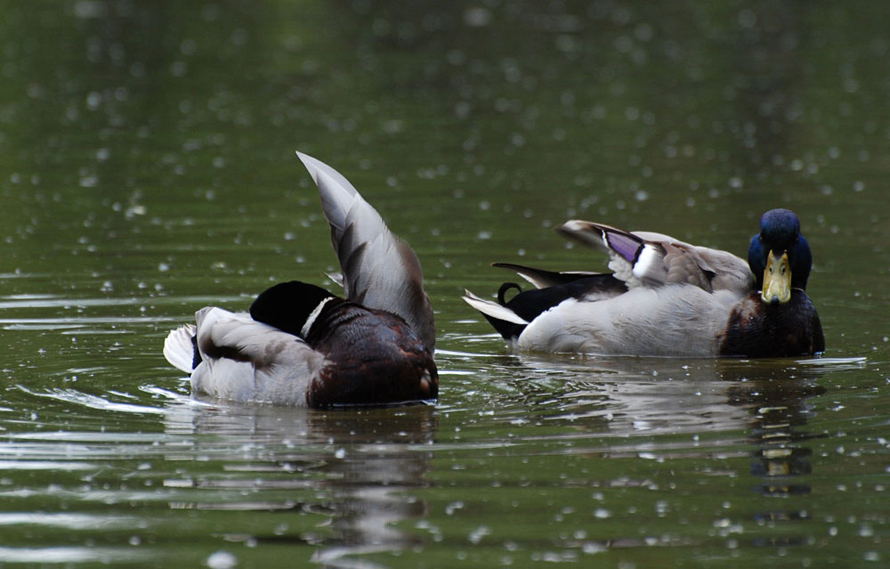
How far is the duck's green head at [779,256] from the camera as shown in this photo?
10.1 m

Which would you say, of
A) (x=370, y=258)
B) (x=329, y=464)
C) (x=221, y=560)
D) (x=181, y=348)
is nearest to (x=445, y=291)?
(x=181, y=348)

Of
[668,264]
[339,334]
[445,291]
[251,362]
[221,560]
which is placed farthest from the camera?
[445,291]

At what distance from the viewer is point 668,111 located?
22.9 meters

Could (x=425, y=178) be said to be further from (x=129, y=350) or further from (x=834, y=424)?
(x=834, y=424)

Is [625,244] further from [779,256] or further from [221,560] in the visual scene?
[221,560]

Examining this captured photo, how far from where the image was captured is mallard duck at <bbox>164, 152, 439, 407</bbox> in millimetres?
8375

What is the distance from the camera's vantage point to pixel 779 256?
10234 millimetres

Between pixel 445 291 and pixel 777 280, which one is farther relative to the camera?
pixel 445 291

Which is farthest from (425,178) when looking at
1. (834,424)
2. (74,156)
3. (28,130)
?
(834,424)

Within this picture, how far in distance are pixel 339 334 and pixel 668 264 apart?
2812 mm

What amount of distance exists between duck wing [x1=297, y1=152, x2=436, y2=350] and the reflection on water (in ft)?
1.98

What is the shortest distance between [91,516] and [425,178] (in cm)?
1103

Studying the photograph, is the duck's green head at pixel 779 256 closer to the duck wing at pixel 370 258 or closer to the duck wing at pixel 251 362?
the duck wing at pixel 370 258

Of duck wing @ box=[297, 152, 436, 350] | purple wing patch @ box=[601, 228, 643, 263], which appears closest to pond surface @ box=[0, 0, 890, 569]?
duck wing @ box=[297, 152, 436, 350]
